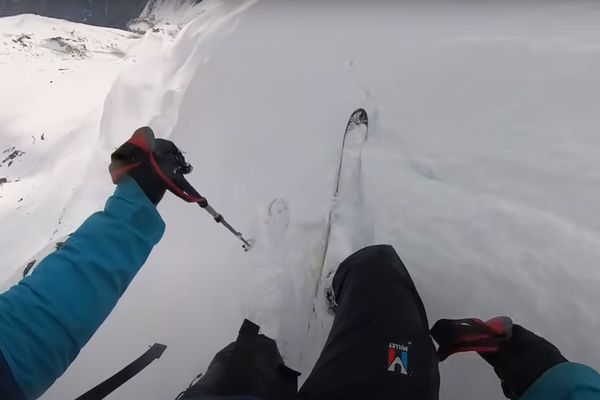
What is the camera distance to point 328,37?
2.82 metres

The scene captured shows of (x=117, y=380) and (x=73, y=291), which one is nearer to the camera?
(x=73, y=291)

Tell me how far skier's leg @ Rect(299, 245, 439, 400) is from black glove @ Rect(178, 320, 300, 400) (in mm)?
73

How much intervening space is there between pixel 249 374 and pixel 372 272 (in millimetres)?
476

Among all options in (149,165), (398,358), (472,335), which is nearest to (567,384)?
(472,335)

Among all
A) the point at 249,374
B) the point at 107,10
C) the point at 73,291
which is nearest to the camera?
the point at 73,291

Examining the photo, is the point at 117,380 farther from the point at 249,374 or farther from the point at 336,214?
the point at 336,214

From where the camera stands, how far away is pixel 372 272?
135 centimetres

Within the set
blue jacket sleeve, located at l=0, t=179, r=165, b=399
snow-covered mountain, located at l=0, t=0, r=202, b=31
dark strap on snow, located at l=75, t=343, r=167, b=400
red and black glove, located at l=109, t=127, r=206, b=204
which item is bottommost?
dark strap on snow, located at l=75, t=343, r=167, b=400

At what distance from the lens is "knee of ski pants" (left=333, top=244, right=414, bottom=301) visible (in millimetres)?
1309

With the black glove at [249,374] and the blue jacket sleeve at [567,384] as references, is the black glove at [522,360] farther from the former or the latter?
the black glove at [249,374]

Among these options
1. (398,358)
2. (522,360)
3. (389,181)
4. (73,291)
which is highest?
(73,291)

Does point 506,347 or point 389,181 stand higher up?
point 389,181

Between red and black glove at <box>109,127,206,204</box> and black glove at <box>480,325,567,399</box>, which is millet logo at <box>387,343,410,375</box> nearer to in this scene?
black glove at <box>480,325,567,399</box>

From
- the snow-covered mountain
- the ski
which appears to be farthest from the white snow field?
the snow-covered mountain
